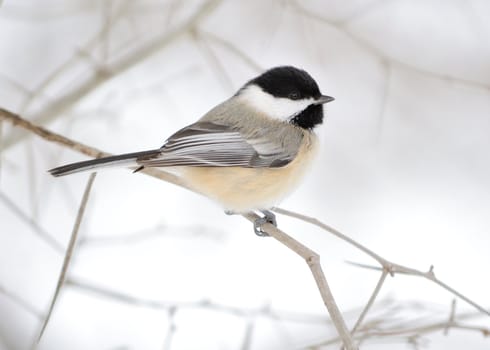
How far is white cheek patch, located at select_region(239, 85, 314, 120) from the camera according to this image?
3305 mm

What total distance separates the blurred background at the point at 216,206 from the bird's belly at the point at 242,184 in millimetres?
427

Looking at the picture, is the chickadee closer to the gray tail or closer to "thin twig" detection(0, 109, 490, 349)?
"thin twig" detection(0, 109, 490, 349)

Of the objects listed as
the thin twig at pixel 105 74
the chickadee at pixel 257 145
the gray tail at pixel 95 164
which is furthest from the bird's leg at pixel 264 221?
the thin twig at pixel 105 74

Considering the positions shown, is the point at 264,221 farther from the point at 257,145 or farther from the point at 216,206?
the point at 216,206

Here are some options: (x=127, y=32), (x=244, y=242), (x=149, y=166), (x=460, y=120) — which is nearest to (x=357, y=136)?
(x=460, y=120)

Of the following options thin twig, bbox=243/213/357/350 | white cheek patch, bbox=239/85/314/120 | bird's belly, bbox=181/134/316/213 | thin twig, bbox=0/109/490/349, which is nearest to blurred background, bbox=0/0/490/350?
white cheek patch, bbox=239/85/314/120

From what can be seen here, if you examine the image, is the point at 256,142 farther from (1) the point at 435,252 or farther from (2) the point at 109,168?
(1) the point at 435,252

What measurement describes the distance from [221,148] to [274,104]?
0.37 metres

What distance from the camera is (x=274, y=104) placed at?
333 cm

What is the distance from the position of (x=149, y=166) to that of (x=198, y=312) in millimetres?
1540

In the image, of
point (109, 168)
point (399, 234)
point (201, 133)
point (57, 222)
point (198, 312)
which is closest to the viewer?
point (109, 168)

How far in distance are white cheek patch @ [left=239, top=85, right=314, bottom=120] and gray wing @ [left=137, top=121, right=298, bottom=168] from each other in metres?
0.13

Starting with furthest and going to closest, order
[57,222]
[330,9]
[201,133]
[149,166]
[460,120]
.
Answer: [460,120], [330,9], [57,222], [201,133], [149,166]

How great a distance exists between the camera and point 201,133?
3.18 metres
